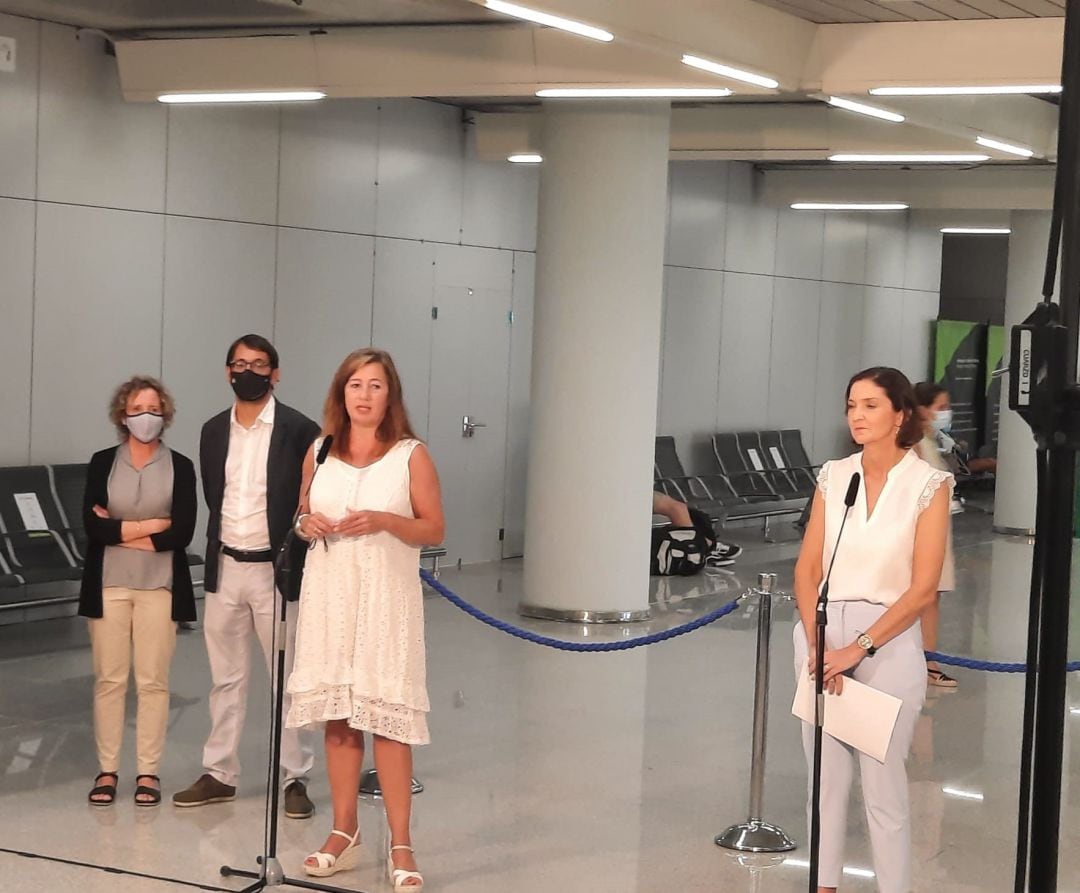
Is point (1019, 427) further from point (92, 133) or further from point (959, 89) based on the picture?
point (92, 133)

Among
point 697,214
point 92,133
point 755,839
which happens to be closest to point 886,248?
point 697,214

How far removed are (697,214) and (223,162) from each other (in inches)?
258

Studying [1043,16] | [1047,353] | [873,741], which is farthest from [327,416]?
[1043,16]

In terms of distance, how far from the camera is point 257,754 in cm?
645

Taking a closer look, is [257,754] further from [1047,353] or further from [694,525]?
[694,525]

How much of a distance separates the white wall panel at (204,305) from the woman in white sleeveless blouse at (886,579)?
275 inches

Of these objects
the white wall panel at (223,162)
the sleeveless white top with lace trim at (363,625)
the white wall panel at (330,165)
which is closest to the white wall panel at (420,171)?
the white wall panel at (330,165)

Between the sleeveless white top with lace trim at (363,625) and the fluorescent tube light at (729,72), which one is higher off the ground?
the fluorescent tube light at (729,72)

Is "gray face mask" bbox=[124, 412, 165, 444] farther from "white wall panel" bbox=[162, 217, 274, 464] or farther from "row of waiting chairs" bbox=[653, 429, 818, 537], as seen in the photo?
"row of waiting chairs" bbox=[653, 429, 818, 537]

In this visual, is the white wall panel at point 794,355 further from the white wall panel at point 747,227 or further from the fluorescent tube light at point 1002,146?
the fluorescent tube light at point 1002,146

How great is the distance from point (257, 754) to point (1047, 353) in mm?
5421

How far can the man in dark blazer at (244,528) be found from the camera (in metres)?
5.50

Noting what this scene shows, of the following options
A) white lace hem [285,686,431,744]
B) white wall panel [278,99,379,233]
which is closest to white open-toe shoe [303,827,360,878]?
white lace hem [285,686,431,744]

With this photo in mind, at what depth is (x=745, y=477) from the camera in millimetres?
16328
